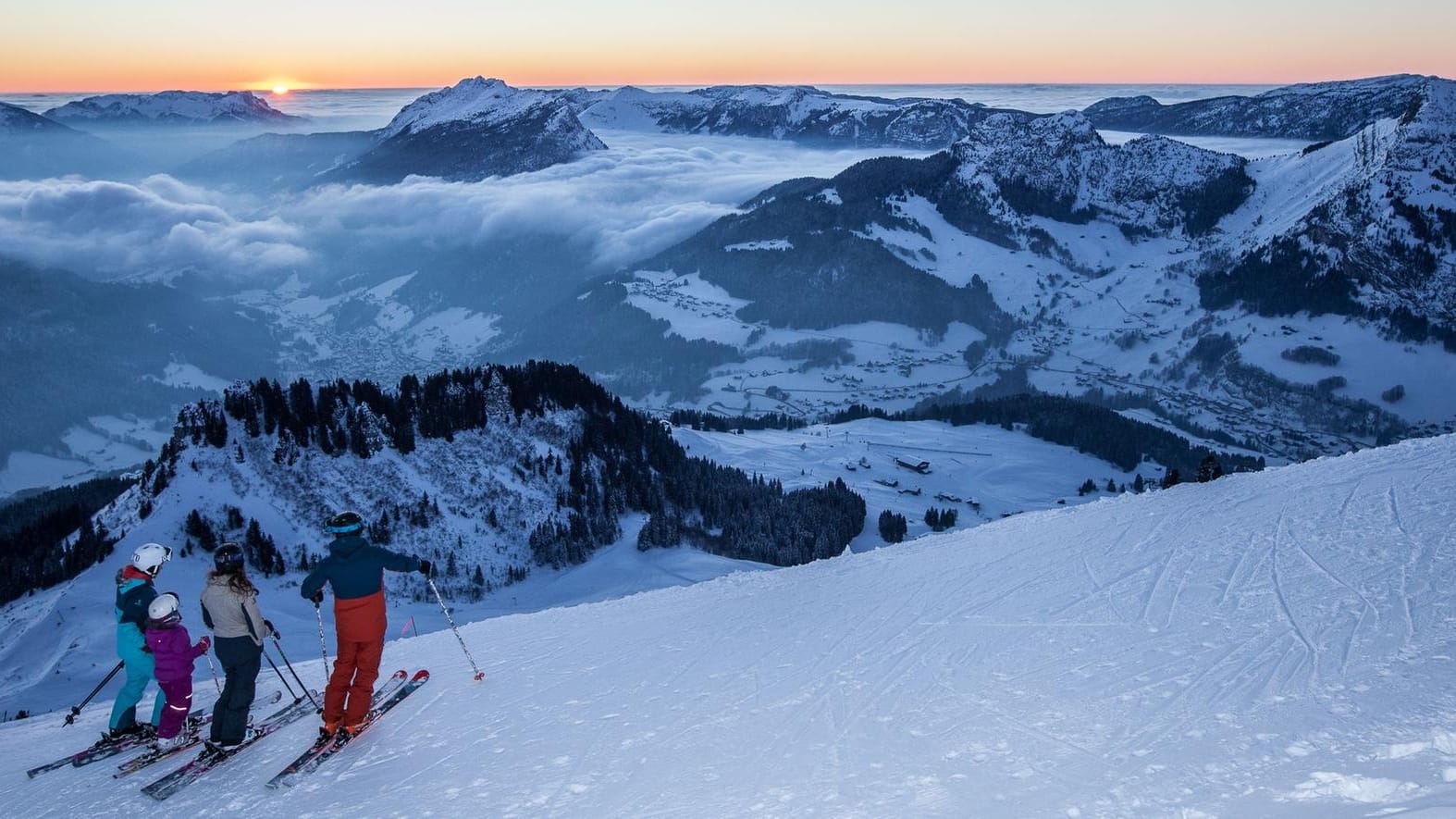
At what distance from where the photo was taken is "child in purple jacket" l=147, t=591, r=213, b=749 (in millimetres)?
11680

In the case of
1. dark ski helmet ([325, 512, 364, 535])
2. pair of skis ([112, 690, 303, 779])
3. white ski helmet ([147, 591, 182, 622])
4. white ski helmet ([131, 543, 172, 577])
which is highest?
dark ski helmet ([325, 512, 364, 535])

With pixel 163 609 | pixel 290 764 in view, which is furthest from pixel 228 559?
pixel 290 764

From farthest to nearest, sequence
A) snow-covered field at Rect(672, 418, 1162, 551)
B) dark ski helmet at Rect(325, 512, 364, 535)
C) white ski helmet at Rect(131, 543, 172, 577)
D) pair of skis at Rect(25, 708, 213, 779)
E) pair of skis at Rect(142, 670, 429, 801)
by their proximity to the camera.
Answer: snow-covered field at Rect(672, 418, 1162, 551) → pair of skis at Rect(25, 708, 213, 779) → white ski helmet at Rect(131, 543, 172, 577) → dark ski helmet at Rect(325, 512, 364, 535) → pair of skis at Rect(142, 670, 429, 801)

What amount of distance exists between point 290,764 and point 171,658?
9.13ft

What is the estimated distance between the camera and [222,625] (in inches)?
447

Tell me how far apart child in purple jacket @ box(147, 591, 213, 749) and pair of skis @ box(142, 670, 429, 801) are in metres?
1.08

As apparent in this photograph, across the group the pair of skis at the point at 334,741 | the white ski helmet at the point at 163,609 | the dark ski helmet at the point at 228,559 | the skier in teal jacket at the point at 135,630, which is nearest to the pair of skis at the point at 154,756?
the skier in teal jacket at the point at 135,630

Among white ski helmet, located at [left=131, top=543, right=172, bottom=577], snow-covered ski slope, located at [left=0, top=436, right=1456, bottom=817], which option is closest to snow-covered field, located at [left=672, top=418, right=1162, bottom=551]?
snow-covered ski slope, located at [left=0, top=436, right=1456, bottom=817]

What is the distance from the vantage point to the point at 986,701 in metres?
10.7

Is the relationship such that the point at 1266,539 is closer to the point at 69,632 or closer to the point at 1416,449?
the point at 1416,449

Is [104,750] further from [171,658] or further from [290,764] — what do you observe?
[290,764]

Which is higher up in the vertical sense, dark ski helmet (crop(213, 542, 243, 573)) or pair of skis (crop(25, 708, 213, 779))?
dark ski helmet (crop(213, 542, 243, 573))

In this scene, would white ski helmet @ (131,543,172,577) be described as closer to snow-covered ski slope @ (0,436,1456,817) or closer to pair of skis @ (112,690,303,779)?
pair of skis @ (112,690,303,779)

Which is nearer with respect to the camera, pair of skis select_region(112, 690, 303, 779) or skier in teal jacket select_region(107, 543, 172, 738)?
pair of skis select_region(112, 690, 303, 779)
